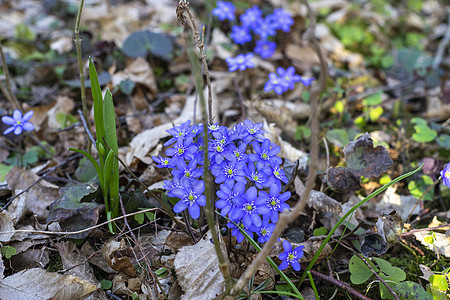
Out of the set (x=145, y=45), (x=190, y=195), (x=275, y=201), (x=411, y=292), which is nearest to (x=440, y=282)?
(x=411, y=292)

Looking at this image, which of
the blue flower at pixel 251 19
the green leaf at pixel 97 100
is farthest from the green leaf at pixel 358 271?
the blue flower at pixel 251 19

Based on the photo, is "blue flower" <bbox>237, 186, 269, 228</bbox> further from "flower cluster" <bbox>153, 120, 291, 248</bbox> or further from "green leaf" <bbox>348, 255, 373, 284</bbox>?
"green leaf" <bbox>348, 255, 373, 284</bbox>

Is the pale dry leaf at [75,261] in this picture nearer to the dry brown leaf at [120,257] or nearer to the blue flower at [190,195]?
the dry brown leaf at [120,257]

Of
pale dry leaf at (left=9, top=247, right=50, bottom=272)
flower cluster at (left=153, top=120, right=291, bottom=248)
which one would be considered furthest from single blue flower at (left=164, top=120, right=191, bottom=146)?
pale dry leaf at (left=9, top=247, right=50, bottom=272)

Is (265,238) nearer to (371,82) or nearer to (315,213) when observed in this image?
(315,213)

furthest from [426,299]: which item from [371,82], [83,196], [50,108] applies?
[50,108]
